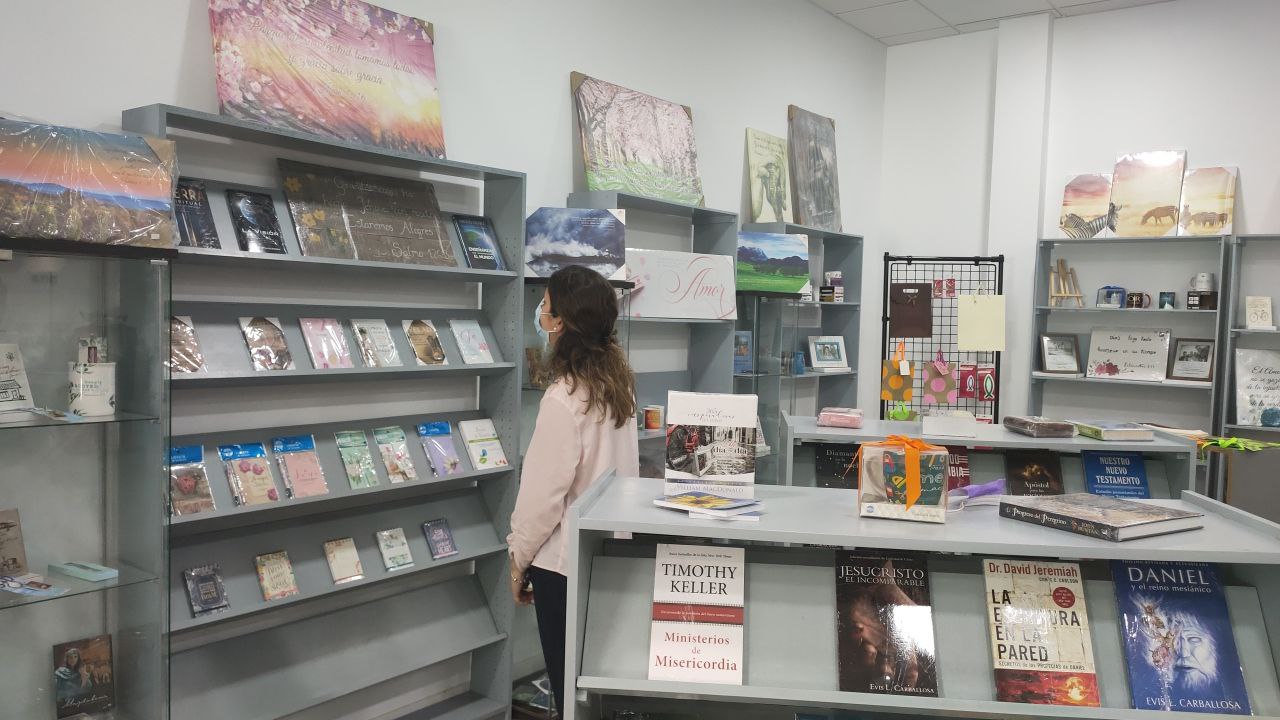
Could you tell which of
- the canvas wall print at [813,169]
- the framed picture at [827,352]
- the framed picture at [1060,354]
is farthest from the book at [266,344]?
the framed picture at [1060,354]

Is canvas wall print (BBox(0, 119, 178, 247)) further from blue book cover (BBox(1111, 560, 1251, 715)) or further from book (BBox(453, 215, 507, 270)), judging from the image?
blue book cover (BBox(1111, 560, 1251, 715))

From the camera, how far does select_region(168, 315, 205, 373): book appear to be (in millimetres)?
2682

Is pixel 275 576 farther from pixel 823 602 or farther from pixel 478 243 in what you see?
pixel 823 602

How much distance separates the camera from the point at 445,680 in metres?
3.77

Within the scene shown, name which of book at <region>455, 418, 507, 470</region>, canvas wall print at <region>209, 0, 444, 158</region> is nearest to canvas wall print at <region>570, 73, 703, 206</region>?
canvas wall print at <region>209, 0, 444, 158</region>

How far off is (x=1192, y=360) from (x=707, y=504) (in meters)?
5.02

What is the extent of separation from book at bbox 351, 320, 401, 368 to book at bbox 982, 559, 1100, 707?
2134 millimetres

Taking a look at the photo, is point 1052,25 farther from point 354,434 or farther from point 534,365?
point 354,434

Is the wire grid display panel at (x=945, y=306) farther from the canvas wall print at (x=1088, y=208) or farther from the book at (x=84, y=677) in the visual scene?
the book at (x=84, y=677)

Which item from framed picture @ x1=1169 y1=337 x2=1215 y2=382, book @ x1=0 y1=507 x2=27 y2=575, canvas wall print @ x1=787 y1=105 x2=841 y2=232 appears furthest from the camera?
canvas wall print @ x1=787 y1=105 x2=841 y2=232

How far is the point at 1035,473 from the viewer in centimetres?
375

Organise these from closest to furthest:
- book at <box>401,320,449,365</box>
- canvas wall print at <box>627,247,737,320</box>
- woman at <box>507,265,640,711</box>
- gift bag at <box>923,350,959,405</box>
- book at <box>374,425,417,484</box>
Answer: woman at <box>507,265,640,711</box> < book at <box>374,425,417,484</box> < book at <box>401,320,449,365</box> < canvas wall print at <box>627,247,737,320</box> < gift bag at <box>923,350,959,405</box>

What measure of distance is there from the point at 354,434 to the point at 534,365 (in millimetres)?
820

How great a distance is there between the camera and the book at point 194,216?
8.79ft
